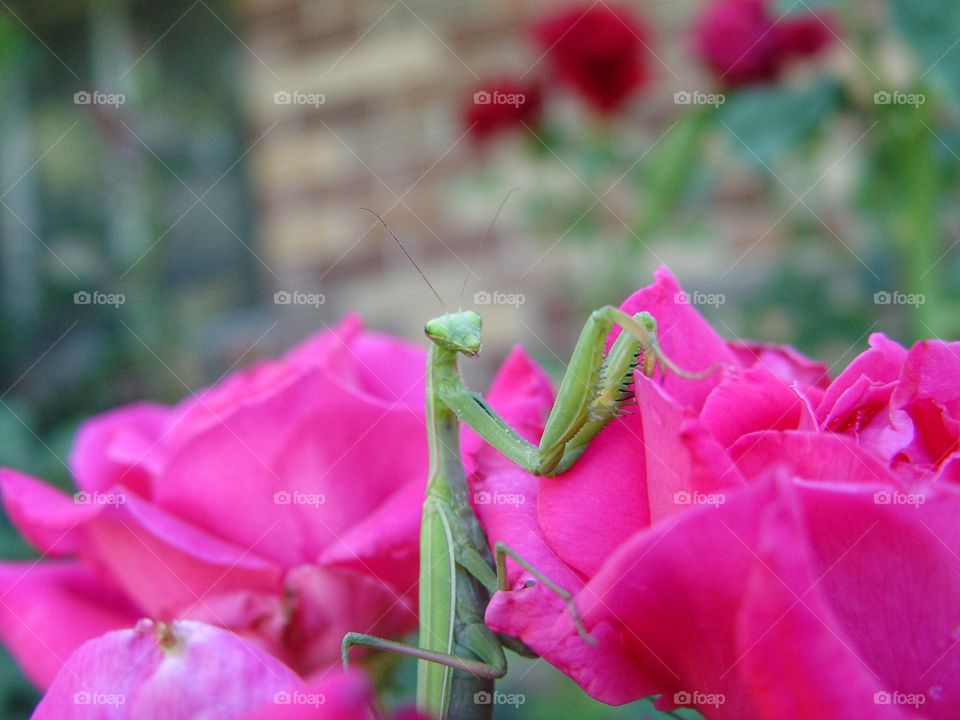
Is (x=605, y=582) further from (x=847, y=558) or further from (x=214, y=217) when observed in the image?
(x=214, y=217)

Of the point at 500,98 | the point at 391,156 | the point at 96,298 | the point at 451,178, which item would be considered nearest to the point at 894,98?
the point at 500,98

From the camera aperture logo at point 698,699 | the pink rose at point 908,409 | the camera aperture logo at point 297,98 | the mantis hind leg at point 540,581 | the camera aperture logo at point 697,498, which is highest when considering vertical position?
the camera aperture logo at point 297,98

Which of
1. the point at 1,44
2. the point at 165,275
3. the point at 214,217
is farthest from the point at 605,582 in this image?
the point at 214,217

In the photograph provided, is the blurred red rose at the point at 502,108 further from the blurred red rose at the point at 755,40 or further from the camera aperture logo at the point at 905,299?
the camera aperture logo at the point at 905,299

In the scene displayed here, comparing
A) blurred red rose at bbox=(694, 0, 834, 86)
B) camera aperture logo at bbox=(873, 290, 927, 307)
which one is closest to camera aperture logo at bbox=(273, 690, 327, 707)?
camera aperture logo at bbox=(873, 290, 927, 307)

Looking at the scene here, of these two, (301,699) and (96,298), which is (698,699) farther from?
(96,298)

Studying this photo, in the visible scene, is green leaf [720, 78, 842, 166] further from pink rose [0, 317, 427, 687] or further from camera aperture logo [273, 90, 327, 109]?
camera aperture logo [273, 90, 327, 109]

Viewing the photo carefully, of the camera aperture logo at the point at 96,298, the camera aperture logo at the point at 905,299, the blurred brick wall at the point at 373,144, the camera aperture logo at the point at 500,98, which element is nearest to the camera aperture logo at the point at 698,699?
the camera aperture logo at the point at 905,299
